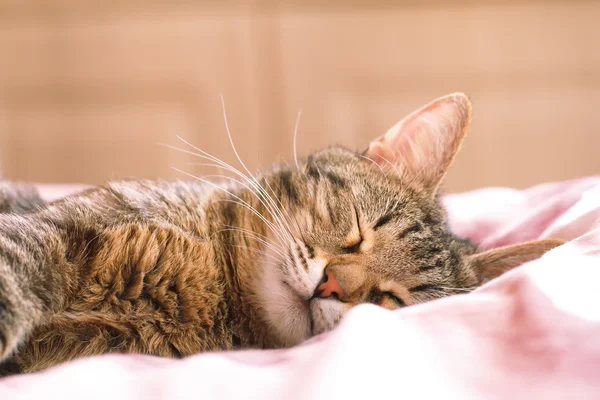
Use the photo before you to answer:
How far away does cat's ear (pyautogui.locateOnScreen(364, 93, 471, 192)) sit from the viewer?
1.14 metres

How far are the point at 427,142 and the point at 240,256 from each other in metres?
0.48

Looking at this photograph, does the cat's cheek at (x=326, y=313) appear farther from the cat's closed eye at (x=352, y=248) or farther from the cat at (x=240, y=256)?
the cat's closed eye at (x=352, y=248)

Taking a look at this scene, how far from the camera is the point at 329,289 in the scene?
3.13 ft

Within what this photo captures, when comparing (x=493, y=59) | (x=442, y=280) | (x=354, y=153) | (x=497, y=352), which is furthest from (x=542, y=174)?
(x=497, y=352)

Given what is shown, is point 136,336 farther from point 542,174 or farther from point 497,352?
point 542,174

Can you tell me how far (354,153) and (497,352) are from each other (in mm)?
757

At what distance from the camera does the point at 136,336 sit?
0.89 metres

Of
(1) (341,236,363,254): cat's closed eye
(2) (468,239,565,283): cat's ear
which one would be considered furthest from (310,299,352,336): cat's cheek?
(2) (468,239,565,283): cat's ear

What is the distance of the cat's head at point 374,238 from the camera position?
97 cm

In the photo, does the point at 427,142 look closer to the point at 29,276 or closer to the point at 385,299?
the point at 385,299

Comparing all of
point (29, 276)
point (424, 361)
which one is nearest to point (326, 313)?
point (424, 361)

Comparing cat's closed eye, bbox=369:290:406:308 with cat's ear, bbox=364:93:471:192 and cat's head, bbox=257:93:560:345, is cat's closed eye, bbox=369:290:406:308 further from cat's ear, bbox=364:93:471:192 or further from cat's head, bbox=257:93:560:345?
cat's ear, bbox=364:93:471:192

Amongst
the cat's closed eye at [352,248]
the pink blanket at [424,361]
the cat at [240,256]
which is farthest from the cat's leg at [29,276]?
the cat's closed eye at [352,248]

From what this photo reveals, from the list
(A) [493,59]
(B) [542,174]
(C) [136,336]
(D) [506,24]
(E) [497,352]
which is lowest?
(B) [542,174]
